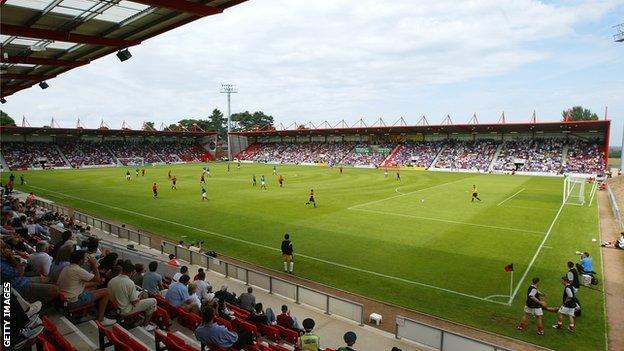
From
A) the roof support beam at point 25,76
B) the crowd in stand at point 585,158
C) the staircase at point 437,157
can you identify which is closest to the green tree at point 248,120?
the staircase at point 437,157

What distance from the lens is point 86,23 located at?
12141 millimetres

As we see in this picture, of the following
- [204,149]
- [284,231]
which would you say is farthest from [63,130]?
[284,231]

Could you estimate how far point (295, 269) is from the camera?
15.5 m

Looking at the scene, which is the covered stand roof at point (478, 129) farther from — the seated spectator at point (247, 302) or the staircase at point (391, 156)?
the seated spectator at point (247, 302)

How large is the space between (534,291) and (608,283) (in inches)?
242

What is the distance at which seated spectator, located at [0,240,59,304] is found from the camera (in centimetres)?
657

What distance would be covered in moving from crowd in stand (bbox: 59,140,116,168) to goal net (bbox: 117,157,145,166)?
4.82 ft

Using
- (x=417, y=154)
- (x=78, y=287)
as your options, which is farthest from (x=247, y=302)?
(x=417, y=154)

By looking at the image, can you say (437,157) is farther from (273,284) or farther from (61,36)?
(61,36)

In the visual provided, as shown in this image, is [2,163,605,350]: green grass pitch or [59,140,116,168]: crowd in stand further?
[59,140,116,168]: crowd in stand

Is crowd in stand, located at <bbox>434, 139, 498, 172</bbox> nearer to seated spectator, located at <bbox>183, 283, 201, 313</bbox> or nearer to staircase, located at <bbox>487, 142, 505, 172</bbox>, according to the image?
staircase, located at <bbox>487, 142, 505, 172</bbox>

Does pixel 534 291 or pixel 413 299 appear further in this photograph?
pixel 413 299

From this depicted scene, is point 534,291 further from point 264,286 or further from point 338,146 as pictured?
point 338,146

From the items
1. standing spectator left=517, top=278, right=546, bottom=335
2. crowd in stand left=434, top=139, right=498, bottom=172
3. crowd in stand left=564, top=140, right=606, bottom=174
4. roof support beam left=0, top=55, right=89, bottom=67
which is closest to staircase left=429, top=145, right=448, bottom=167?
crowd in stand left=434, top=139, right=498, bottom=172
